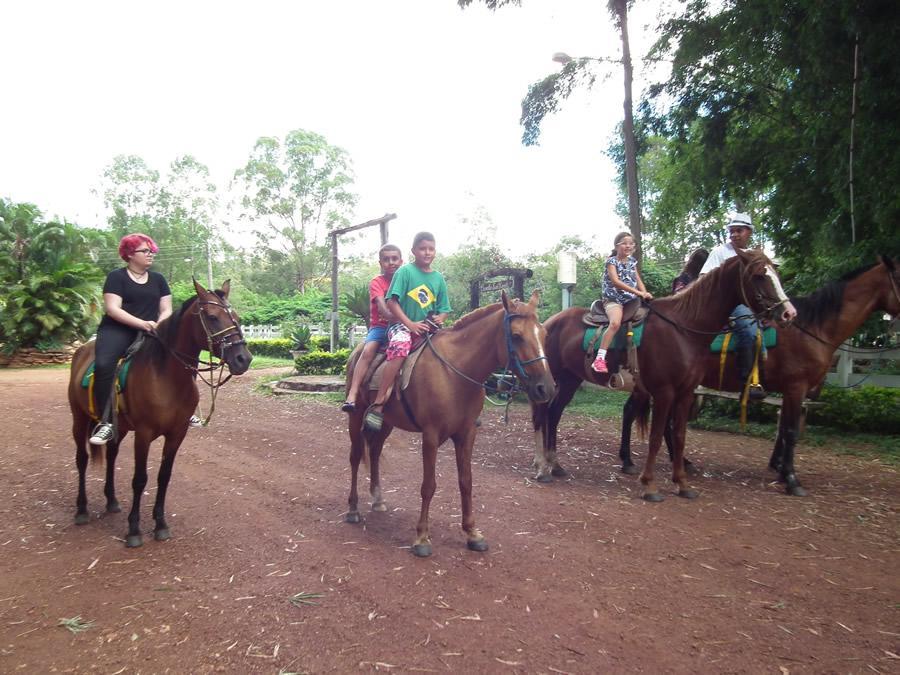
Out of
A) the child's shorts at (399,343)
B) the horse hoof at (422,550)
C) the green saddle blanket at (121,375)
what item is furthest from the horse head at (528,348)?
the green saddle blanket at (121,375)

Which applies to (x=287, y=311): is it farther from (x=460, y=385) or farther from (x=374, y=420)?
(x=460, y=385)

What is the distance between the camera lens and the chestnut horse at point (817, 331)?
5773 millimetres

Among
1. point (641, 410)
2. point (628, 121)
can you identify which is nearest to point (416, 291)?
point (641, 410)

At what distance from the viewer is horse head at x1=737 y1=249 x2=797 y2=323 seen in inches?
206

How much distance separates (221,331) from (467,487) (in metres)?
2.32

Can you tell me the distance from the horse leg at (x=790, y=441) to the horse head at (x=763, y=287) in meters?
1.25

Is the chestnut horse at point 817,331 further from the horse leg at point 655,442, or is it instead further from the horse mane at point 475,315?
the horse mane at point 475,315

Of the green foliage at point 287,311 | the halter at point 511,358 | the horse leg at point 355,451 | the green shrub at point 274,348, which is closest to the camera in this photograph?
the halter at point 511,358

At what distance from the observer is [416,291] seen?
4.48 metres

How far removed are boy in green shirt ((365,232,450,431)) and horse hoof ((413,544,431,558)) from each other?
977 millimetres

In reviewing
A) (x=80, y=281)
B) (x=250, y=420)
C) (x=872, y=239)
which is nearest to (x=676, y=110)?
(x=872, y=239)

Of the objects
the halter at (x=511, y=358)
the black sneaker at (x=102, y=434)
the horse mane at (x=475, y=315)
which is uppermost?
the horse mane at (x=475, y=315)

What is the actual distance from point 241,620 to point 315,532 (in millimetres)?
1388

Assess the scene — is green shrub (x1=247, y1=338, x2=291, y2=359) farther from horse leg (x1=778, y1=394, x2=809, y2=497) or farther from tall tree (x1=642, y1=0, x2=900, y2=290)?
horse leg (x1=778, y1=394, x2=809, y2=497)
